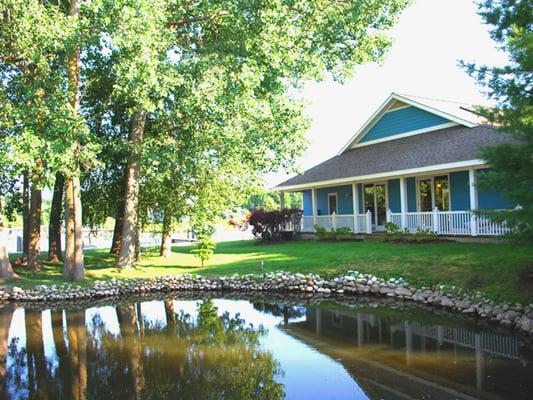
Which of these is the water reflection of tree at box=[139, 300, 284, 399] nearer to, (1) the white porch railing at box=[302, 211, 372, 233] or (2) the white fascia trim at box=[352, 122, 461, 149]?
(1) the white porch railing at box=[302, 211, 372, 233]

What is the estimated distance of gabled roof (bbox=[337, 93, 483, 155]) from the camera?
18.4 meters

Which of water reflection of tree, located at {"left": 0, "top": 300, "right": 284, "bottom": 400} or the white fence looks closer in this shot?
water reflection of tree, located at {"left": 0, "top": 300, "right": 284, "bottom": 400}

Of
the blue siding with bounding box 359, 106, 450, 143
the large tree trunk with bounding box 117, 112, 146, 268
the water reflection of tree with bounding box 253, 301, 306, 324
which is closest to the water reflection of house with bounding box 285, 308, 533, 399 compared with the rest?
the water reflection of tree with bounding box 253, 301, 306, 324

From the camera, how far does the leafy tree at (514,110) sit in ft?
24.9

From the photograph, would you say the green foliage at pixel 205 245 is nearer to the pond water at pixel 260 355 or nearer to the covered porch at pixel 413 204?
the pond water at pixel 260 355

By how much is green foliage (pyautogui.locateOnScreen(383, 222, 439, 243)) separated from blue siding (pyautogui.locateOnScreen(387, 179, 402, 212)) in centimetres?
257

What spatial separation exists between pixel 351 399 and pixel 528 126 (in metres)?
4.92

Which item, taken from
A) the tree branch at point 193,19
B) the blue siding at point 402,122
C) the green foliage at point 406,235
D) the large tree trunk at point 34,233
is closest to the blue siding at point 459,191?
the green foliage at point 406,235

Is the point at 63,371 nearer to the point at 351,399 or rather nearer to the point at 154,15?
the point at 351,399

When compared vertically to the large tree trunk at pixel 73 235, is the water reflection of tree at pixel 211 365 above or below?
below

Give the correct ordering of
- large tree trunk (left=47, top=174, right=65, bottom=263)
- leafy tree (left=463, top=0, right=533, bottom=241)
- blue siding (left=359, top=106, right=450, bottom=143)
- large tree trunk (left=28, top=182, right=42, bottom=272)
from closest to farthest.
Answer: leafy tree (left=463, top=0, right=533, bottom=241)
large tree trunk (left=28, top=182, right=42, bottom=272)
blue siding (left=359, top=106, right=450, bottom=143)
large tree trunk (left=47, top=174, right=65, bottom=263)

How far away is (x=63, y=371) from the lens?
7.17 metres

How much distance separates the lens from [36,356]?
8.05 m

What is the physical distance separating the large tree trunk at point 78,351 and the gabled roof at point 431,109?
14.0 meters
